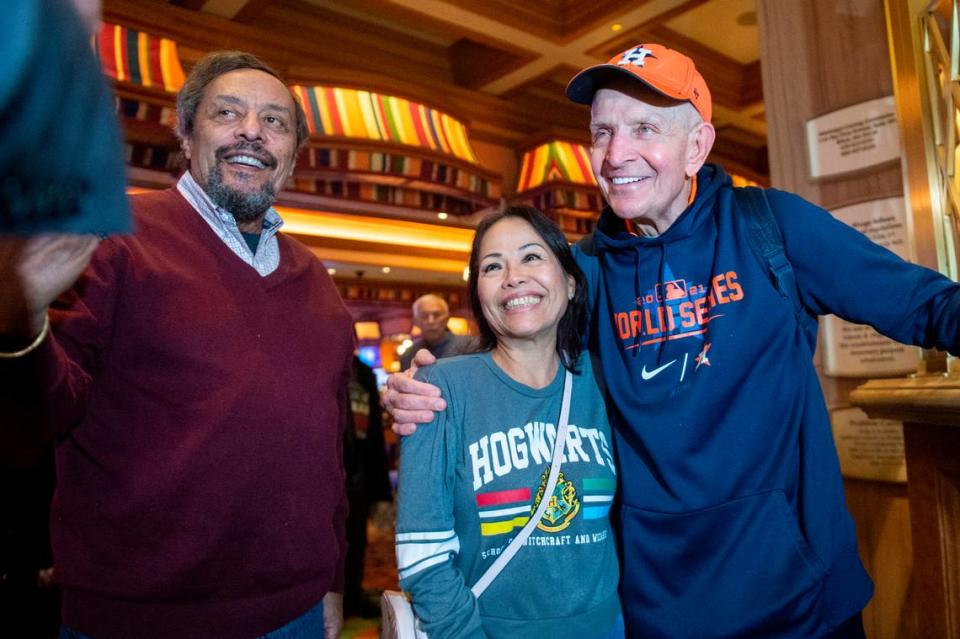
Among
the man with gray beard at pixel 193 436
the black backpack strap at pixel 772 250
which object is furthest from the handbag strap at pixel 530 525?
the black backpack strap at pixel 772 250

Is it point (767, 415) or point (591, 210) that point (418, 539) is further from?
point (591, 210)

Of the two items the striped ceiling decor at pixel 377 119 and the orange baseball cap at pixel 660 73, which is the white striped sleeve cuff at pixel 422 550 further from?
the striped ceiling decor at pixel 377 119

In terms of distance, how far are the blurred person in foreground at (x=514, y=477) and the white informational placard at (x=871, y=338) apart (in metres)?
1.47

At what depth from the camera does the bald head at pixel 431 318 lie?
4914mm

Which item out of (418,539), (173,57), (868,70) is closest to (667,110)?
(418,539)

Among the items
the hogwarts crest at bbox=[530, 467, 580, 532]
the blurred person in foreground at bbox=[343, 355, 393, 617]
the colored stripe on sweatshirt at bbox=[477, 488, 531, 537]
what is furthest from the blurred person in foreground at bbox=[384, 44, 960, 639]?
the blurred person in foreground at bbox=[343, 355, 393, 617]

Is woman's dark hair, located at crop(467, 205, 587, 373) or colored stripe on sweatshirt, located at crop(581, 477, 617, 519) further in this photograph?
woman's dark hair, located at crop(467, 205, 587, 373)

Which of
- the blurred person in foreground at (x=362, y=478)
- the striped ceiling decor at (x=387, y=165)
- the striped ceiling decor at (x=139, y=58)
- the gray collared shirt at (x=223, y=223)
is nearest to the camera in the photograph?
the gray collared shirt at (x=223, y=223)

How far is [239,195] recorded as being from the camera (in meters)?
1.58

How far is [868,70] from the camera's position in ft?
8.13

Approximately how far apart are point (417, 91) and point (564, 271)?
12.8ft

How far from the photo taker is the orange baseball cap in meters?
1.38

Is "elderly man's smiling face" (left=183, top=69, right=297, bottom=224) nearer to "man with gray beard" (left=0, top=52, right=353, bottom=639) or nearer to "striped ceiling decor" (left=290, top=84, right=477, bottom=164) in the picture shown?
"man with gray beard" (left=0, top=52, right=353, bottom=639)

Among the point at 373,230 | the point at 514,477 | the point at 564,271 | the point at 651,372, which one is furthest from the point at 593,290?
the point at 373,230
